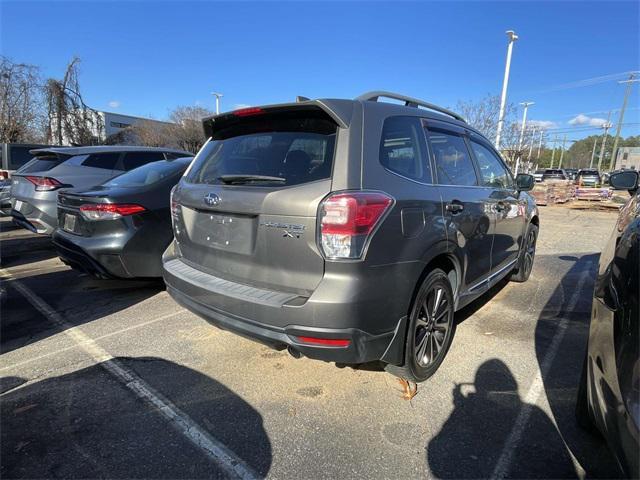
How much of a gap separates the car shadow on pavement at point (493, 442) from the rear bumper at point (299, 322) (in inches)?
21.4

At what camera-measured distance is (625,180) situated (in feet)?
13.6

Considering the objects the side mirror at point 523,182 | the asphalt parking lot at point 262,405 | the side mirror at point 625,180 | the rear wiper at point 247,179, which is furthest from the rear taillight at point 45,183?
the side mirror at point 625,180

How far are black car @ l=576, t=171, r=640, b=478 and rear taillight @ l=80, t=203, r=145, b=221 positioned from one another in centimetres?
405

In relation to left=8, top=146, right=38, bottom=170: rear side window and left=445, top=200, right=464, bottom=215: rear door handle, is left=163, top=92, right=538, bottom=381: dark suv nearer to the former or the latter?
left=445, top=200, right=464, bottom=215: rear door handle

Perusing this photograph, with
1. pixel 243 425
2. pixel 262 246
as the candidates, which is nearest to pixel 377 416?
pixel 243 425

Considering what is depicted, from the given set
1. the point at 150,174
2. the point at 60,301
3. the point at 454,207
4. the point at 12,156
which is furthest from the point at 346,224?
the point at 12,156

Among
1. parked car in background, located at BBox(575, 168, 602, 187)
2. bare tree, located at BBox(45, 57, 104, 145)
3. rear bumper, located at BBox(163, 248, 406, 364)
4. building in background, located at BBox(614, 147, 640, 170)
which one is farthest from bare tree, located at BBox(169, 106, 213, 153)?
building in background, located at BBox(614, 147, 640, 170)

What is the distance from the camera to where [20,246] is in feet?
23.7

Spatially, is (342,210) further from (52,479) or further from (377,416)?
(52,479)

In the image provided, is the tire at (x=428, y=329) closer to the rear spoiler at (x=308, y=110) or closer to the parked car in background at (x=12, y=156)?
the rear spoiler at (x=308, y=110)

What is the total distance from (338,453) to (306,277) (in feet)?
3.25

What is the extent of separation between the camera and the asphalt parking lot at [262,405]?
83.4 inches

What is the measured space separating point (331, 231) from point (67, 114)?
28.6 meters

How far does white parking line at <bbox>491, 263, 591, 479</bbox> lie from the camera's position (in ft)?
6.97
